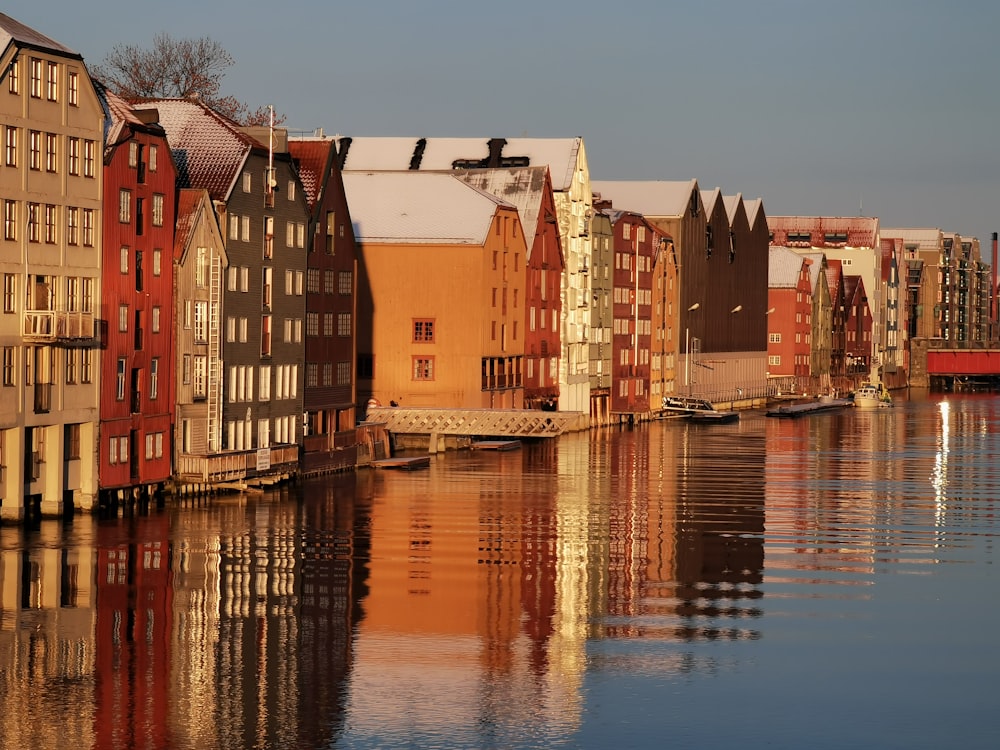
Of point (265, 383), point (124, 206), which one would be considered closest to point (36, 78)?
point (124, 206)

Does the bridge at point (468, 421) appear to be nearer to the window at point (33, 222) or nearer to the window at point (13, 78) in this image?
the window at point (33, 222)

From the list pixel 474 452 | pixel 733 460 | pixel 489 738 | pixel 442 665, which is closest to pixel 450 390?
pixel 474 452

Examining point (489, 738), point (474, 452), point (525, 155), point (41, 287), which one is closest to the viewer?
point (489, 738)

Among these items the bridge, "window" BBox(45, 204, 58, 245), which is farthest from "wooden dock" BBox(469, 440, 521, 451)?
"window" BBox(45, 204, 58, 245)

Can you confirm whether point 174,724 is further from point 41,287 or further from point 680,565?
point 41,287

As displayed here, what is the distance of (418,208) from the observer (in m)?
132

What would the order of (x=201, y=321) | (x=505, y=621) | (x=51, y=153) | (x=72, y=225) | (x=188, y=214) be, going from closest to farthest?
(x=505, y=621) < (x=51, y=153) < (x=72, y=225) < (x=188, y=214) < (x=201, y=321)

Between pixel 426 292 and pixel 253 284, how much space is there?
1286 inches

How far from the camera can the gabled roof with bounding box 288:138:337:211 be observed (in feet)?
355

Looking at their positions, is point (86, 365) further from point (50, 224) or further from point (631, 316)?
point (631, 316)

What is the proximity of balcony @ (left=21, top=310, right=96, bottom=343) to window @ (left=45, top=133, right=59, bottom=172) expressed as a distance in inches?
240

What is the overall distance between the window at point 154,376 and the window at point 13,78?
15145mm

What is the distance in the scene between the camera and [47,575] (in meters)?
66.3

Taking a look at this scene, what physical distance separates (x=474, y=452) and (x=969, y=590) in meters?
61.8
